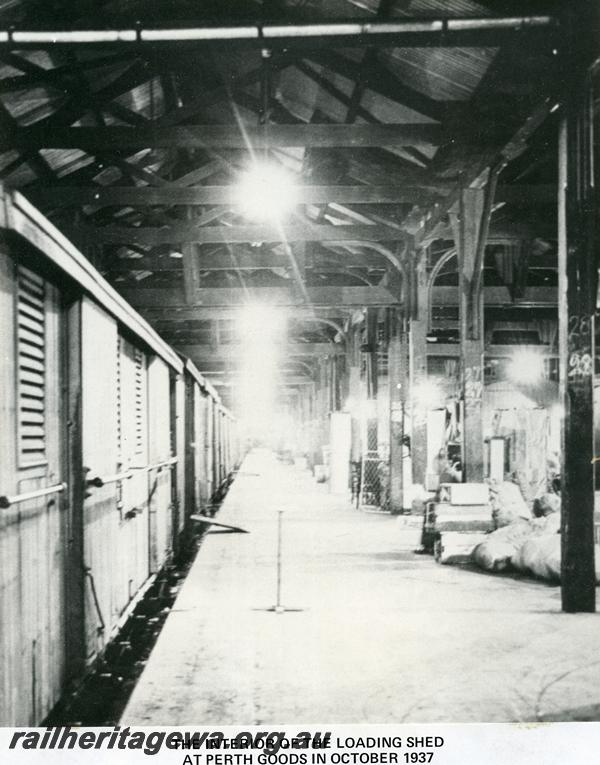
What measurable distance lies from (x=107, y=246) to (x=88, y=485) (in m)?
11.1

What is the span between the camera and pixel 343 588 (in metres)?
7.50

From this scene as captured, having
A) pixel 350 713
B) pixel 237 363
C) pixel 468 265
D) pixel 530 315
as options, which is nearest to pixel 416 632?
pixel 350 713

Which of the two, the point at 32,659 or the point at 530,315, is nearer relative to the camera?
the point at 32,659

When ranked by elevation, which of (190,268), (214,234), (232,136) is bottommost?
(190,268)

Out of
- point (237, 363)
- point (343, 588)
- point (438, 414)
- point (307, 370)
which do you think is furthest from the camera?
point (307, 370)

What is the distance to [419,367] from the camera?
1326cm

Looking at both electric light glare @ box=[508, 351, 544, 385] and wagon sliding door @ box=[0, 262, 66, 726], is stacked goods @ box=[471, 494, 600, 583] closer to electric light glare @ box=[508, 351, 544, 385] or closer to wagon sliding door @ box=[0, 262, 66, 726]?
A: wagon sliding door @ box=[0, 262, 66, 726]

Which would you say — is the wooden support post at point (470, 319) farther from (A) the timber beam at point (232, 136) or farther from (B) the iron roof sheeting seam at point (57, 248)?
(B) the iron roof sheeting seam at point (57, 248)

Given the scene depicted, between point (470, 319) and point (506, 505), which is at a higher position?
point (470, 319)

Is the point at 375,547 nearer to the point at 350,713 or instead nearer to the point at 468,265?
the point at 468,265

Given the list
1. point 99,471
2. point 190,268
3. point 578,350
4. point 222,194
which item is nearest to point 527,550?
point 578,350

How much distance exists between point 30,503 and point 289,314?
1320cm

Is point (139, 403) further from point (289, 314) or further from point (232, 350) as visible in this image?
point (232, 350)

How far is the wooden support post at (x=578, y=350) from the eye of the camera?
20.9ft
